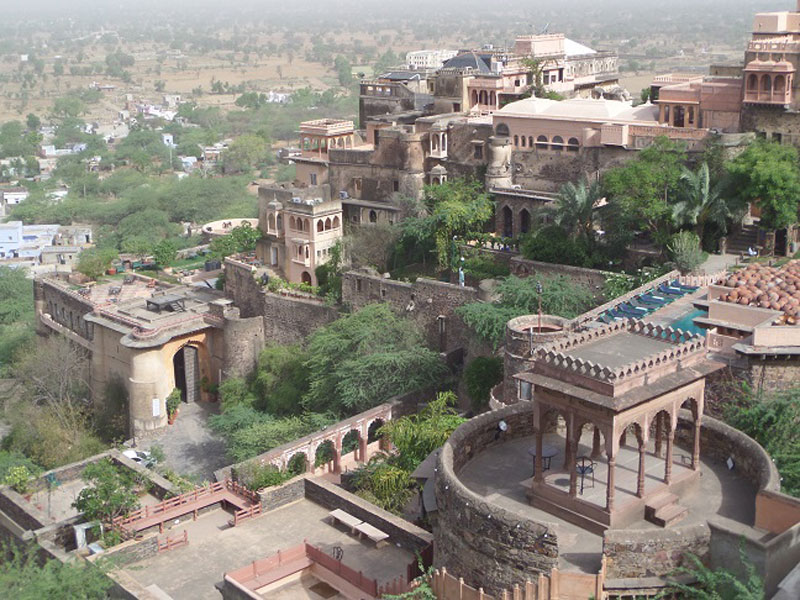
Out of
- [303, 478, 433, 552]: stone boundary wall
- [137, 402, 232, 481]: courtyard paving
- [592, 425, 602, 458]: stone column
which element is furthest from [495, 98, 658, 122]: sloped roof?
[592, 425, 602, 458]: stone column

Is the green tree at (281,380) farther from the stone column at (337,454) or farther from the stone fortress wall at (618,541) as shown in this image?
the stone fortress wall at (618,541)

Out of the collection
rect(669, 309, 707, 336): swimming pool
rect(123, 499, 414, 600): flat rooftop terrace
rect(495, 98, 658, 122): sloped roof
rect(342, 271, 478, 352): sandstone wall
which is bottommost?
rect(123, 499, 414, 600): flat rooftop terrace

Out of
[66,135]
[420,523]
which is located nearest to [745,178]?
[420,523]

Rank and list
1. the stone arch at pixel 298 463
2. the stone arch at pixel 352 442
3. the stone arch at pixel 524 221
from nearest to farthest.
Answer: the stone arch at pixel 298 463, the stone arch at pixel 352 442, the stone arch at pixel 524 221

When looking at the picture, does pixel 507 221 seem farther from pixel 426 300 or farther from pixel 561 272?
pixel 561 272

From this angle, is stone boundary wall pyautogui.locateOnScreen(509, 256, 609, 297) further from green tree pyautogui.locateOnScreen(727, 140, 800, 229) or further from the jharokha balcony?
the jharokha balcony

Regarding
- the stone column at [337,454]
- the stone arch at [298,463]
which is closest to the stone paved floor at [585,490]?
the stone arch at [298,463]

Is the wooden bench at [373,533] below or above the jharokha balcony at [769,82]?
below
